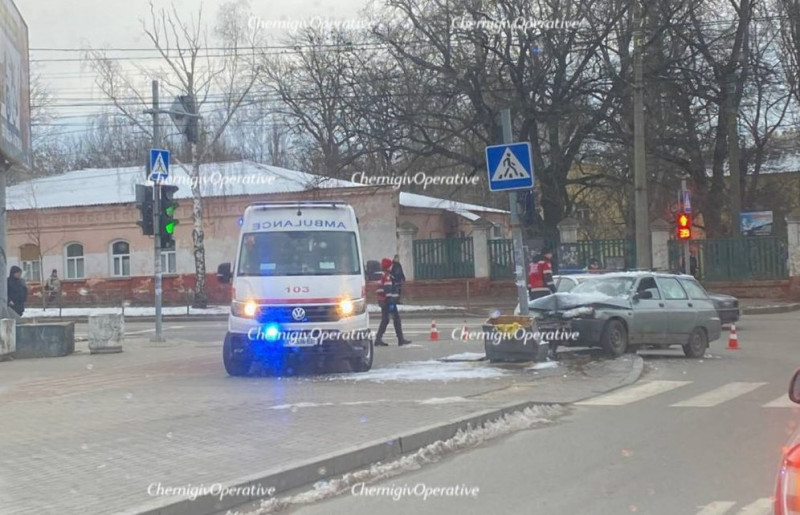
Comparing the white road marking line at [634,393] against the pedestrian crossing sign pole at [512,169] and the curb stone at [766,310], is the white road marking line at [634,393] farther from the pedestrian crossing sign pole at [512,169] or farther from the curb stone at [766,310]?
the curb stone at [766,310]

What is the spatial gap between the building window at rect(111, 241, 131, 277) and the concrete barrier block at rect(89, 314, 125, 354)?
80.5 feet

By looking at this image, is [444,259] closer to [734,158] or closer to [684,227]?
[734,158]

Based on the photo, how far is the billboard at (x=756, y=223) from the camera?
115 feet

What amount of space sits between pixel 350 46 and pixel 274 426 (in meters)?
25.5

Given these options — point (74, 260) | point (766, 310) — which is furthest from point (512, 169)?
point (74, 260)

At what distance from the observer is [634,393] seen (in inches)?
479

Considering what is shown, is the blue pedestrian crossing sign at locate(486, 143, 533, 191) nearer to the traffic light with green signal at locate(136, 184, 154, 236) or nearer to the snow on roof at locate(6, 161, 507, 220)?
the traffic light with green signal at locate(136, 184, 154, 236)

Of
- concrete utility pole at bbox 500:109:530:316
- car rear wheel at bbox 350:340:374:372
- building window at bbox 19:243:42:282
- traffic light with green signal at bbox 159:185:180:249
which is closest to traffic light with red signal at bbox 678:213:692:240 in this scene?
concrete utility pole at bbox 500:109:530:316

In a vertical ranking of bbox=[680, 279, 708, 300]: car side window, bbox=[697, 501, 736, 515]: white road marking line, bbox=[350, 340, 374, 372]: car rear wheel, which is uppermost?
bbox=[680, 279, 708, 300]: car side window

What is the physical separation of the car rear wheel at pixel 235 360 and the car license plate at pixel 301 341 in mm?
771

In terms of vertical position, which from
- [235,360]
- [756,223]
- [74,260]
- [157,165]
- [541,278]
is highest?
[157,165]

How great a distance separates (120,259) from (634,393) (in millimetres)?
35417

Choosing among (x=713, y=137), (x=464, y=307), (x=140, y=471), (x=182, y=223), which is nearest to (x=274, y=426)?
(x=140, y=471)

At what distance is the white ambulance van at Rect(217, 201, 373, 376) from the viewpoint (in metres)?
13.9
